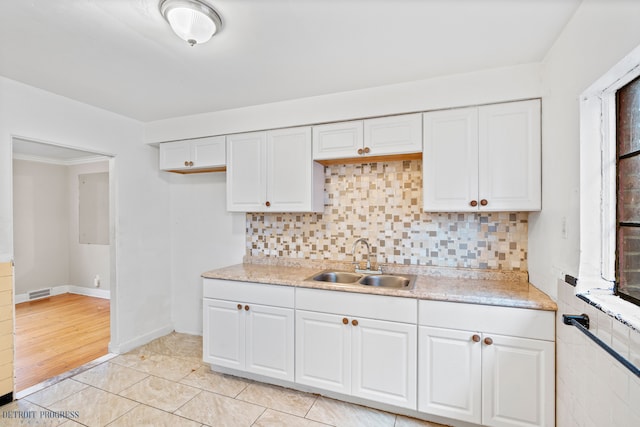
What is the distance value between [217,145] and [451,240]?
217 centimetres

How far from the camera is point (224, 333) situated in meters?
2.46

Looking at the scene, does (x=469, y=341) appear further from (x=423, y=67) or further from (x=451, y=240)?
(x=423, y=67)

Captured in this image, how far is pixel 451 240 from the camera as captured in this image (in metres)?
2.38

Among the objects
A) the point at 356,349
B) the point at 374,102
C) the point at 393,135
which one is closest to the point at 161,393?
the point at 356,349

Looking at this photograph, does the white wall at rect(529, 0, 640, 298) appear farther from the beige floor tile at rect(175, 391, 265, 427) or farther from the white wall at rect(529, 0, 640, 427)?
the beige floor tile at rect(175, 391, 265, 427)

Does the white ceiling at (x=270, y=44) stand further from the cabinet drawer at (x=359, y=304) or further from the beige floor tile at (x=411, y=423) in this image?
the beige floor tile at (x=411, y=423)

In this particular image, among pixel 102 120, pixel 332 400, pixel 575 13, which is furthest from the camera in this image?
pixel 102 120

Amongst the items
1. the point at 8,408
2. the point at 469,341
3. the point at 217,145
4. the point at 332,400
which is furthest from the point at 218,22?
the point at 8,408

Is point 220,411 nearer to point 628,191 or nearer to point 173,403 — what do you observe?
point 173,403

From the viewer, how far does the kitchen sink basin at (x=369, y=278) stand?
7.88ft

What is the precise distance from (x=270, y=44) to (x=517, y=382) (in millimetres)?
2337

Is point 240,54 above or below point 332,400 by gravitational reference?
above

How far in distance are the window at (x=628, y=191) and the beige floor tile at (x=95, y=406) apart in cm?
287

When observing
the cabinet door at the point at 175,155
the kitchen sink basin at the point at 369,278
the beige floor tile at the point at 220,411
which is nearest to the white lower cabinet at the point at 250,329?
the beige floor tile at the point at 220,411
